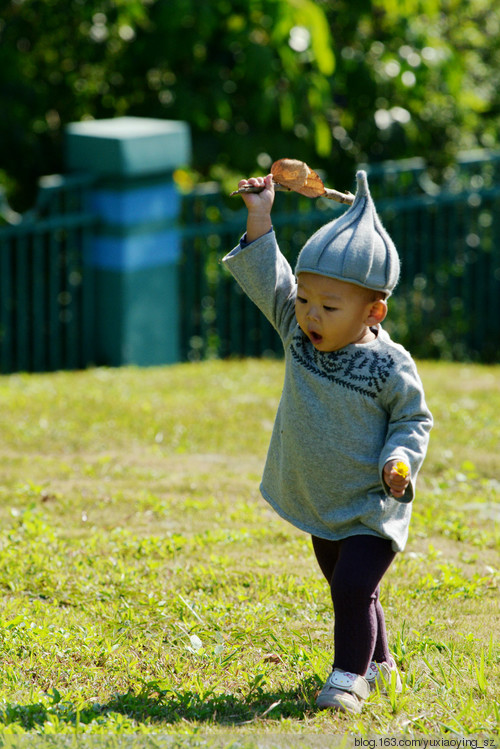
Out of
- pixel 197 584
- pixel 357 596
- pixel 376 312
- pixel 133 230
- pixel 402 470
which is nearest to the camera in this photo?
pixel 402 470

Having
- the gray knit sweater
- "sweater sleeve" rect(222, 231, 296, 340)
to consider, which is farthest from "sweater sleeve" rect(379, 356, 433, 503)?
"sweater sleeve" rect(222, 231, 296, 340)

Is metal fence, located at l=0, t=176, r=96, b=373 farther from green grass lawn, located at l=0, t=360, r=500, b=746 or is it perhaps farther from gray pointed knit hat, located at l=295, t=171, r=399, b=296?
gray pointed knit hat, located at l=295, t=171, r=399, b=296

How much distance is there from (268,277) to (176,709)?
118 centimetres

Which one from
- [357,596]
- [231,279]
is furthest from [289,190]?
[231,279]

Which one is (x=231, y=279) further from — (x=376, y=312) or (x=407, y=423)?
(x=407, y=423)

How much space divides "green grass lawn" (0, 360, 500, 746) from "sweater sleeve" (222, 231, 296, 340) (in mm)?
978

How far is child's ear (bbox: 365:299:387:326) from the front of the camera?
302cm

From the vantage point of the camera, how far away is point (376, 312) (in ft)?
9.95

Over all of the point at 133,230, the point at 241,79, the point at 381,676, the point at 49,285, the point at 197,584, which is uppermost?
the point at 241,79

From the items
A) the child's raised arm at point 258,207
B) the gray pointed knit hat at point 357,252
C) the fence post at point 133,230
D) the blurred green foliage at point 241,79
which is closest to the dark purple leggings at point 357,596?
the gray pointed knit hat at point 357,252

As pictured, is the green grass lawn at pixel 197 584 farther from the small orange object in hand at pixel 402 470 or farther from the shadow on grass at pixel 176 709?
the small orange object in hand at pixel 402 470

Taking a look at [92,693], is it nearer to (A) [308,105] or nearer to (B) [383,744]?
(B) [383,744]

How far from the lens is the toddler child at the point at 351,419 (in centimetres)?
A: 295

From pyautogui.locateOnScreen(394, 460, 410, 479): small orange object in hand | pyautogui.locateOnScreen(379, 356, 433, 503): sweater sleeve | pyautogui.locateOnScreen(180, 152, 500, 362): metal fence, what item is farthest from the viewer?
pyautogui.locateOnScreen(180, 152, 500, 362): metal fence
